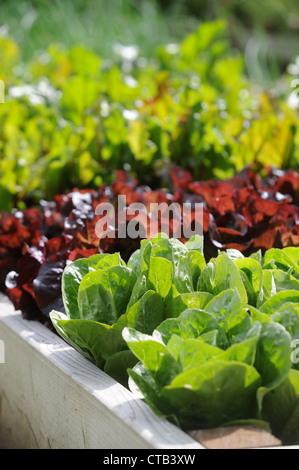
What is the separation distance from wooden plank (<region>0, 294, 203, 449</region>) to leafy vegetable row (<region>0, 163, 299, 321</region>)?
11 cm

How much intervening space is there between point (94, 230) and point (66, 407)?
2.01 ft

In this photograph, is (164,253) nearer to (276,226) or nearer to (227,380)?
(227,380)

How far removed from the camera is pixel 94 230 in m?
1.84

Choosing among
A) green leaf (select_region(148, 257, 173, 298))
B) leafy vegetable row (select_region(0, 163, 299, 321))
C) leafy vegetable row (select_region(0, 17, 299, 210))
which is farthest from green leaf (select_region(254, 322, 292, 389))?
leafy vegetable row (select_region(0, 17, 299, 210))

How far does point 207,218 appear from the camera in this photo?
184cm

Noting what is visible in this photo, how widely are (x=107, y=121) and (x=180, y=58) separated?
6.14 feet

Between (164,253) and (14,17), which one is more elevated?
(14,17)

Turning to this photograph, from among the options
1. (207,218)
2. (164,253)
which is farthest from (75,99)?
(164,253)

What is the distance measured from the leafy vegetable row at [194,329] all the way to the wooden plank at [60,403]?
50 mm
